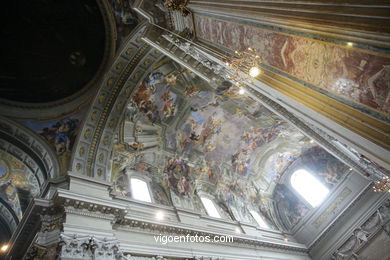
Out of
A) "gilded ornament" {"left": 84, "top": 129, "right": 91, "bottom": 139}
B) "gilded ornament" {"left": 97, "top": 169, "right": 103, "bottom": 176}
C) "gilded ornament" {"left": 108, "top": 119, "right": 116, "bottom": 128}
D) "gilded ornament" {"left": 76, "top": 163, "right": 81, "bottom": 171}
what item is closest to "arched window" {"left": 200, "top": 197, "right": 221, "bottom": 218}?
"gilded ornament" {"left": 97, "top": 169, "right": 103, "bottom": 176}

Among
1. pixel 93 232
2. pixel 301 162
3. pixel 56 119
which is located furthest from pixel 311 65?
pixel 301 162

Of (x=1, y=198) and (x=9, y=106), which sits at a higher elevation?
(x=9, y=106)

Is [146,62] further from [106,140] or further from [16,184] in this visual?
[16,184]

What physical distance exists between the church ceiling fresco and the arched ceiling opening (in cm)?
246

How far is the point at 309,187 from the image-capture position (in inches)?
586

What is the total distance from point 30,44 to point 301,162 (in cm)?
1479

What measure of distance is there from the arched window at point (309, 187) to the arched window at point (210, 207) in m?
5.56

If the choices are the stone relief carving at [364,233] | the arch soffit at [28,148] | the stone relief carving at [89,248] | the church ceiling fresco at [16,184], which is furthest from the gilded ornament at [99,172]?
the stone relief carving at [364,233]

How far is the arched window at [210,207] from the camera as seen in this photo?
1229cm

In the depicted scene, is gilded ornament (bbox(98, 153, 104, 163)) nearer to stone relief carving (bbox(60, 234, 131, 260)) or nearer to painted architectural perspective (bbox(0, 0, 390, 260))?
painted architectural perspective (bbox(0, 0, 390, 260))

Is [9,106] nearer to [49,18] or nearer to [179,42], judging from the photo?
[49,18]

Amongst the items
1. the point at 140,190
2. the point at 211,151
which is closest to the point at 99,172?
the point at 140,190

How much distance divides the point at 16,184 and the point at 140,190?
4.73 m

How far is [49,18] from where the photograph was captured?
30.6 ft
